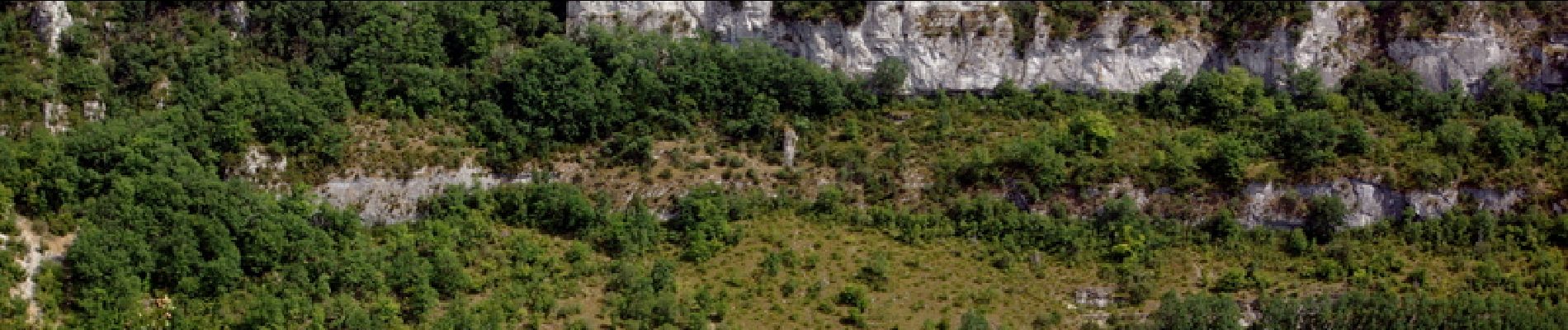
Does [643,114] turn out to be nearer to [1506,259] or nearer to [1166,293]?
[1166,293]

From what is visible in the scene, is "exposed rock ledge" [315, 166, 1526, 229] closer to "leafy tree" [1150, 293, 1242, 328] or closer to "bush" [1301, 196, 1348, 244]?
"bush" [1301, 196, 1348, 244]

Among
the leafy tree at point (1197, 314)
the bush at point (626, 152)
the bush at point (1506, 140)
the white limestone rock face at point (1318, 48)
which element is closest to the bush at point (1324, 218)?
the bush at point (1506, 140)

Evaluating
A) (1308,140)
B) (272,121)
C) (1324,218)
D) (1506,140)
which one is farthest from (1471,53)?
(272,121)

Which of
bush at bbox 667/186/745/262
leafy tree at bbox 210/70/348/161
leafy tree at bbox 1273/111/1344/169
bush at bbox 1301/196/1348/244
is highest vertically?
leafy tree at bbox 1273/111/1344/169

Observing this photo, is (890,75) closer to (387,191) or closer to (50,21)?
(387,191)

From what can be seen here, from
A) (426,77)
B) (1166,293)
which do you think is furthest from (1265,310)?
(426,77)

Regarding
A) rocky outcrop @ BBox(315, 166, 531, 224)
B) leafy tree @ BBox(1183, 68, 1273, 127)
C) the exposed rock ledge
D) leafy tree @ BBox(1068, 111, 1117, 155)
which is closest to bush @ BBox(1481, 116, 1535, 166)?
the exposed rock ledge
